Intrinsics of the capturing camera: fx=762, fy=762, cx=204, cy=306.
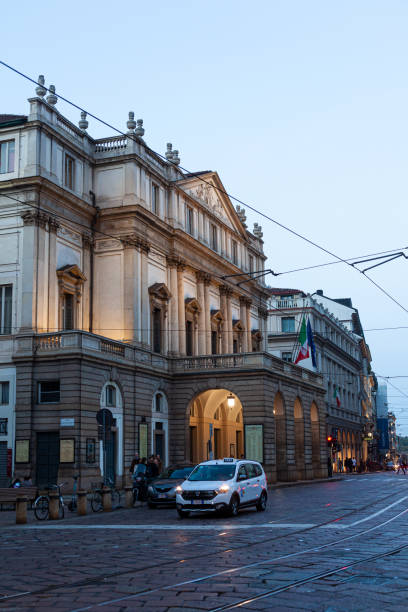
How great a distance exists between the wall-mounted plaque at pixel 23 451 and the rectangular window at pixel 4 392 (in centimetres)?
227

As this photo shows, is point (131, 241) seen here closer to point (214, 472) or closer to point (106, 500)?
point (106, 500)

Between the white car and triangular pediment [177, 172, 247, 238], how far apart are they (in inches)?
1001

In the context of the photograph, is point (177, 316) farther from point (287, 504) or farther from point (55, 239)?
point (287, 504)

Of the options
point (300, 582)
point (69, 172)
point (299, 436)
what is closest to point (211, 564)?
point (300, 582)

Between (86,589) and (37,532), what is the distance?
28.9 ft

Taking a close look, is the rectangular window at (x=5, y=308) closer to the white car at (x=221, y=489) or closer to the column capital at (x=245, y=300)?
the white car at (x=221, y=489)

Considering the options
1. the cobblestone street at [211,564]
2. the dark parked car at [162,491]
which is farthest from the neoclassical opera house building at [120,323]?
the cobblestone street at [211,564]

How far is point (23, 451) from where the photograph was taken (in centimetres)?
3281

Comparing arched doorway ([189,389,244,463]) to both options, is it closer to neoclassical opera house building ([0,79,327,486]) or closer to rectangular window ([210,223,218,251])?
neoclassical opera house building ([0,79,327,486])

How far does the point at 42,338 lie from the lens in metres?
34.0

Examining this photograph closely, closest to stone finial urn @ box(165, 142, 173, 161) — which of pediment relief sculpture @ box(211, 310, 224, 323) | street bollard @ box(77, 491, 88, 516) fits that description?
pediment relief sculpture @ box(211, 310, 224, 323)

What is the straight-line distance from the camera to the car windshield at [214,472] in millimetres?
22016

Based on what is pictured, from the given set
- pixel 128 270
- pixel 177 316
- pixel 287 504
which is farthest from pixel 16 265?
pixel 287 504

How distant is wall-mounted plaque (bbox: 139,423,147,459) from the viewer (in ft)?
124
